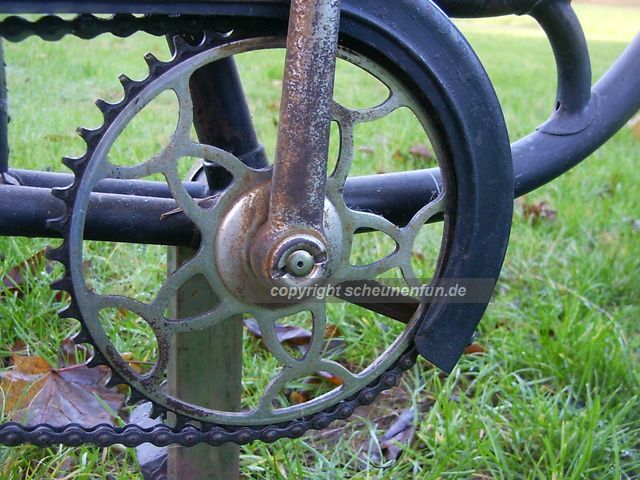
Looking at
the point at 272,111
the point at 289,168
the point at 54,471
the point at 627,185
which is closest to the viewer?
the point at 289,168

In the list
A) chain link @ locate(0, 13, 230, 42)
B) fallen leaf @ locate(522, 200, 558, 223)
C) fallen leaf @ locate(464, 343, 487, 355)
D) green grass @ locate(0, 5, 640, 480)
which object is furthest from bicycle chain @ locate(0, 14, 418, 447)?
fallen leaf @ locate(522, 200, 558, 223)

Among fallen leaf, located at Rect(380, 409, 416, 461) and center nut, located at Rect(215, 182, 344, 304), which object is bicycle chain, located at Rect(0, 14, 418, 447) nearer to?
center nut, located at Rect(215, 182, 344, 304)

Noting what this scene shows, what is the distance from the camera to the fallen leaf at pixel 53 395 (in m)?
1.27

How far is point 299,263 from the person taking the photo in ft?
2.84

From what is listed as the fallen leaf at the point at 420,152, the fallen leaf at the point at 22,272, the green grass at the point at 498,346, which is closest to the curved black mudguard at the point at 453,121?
the green grass at the point at 498,346

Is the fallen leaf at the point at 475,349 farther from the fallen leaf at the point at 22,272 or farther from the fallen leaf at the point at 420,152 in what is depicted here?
the fallen leaf at the point at 420,152

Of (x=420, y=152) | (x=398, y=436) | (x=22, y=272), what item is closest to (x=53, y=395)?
(x=22, y=272)

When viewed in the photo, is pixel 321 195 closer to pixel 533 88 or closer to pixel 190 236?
pixel 190 236

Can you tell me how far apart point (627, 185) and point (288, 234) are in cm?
223

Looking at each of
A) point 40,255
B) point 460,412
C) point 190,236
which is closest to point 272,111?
point 40,255

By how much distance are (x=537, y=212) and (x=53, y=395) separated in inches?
64.3

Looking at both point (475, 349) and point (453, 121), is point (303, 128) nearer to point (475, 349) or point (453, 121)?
point (453, 121)

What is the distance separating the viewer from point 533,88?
463 cm

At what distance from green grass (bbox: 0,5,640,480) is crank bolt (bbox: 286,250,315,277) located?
494 mm
